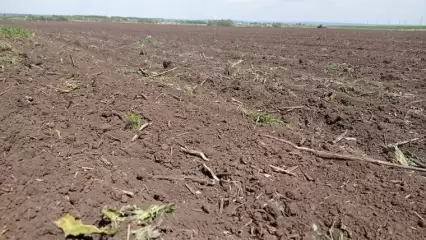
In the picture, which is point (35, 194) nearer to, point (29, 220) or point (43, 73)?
point (29, 220)

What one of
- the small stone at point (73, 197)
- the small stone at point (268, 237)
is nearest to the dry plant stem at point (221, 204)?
the small stone at point (268, 237)

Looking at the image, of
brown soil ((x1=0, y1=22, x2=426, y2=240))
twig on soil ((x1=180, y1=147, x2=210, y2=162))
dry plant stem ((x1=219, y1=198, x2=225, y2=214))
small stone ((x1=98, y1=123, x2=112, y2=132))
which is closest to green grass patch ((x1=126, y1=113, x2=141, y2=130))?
brown soil ((x1=0, y1=22, x2=426, y2=240))

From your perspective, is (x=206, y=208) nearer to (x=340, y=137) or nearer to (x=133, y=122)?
(x=133, y=122)

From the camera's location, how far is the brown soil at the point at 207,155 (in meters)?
3.73

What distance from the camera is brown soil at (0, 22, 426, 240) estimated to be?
3734 mm

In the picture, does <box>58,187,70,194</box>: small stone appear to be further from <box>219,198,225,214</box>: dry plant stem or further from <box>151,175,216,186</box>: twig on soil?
<box>219,198,225,214</box>: dry plant stem

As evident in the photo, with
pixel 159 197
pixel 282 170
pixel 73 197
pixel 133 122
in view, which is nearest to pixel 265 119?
pixel 282 170

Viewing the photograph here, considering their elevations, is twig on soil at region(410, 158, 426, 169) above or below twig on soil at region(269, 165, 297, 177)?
below

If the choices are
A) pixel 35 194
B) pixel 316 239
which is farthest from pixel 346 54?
pixel 35 194

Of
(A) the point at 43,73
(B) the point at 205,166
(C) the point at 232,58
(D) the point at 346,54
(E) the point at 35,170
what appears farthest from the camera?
(D) the point at 346,54

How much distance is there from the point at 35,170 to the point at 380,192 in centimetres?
381

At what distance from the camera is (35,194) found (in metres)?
3.71

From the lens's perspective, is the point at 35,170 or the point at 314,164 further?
the point at 314,164

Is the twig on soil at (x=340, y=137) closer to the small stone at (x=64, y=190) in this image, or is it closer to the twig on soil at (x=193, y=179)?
the twig on soil at (x=193, y=179)
